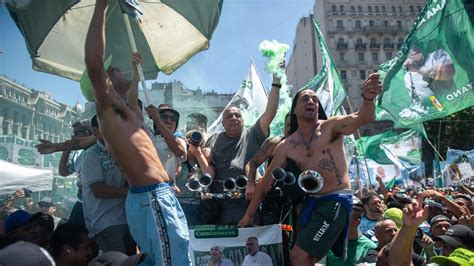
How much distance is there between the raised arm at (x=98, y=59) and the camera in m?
2.56

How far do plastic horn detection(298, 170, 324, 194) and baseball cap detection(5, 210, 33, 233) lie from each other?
6.75 feet

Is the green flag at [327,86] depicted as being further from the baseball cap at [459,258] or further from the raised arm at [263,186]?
the baseball cap at [459,258]

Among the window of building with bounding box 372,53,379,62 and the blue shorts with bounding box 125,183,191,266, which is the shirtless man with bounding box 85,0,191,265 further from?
the window of building with bounding box 372,53,379,62

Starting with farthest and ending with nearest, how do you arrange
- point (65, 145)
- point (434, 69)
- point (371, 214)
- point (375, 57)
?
1. point (375, 57)
2. point (434, 69)
3. point (371, 214)
4. point (65, 145)

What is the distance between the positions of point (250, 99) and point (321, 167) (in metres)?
6.84

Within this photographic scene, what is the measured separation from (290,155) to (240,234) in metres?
0.84

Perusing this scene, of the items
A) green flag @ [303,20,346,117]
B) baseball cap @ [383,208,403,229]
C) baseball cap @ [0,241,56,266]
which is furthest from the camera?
green flag @ [303,20,346,117]

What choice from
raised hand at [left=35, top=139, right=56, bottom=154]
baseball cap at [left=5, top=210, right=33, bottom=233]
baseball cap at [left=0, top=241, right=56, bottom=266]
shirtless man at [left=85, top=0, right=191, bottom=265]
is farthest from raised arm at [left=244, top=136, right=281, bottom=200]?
baseball cap at [left=0, top=241, right=56, bottom=266]

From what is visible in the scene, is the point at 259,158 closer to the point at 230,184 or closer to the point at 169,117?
the point at 230,184

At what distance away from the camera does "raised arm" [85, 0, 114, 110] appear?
256cm

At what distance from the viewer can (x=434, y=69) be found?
8.12 m

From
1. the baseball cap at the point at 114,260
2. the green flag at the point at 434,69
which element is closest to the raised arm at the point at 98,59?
the baseball cap at the point at 114,260

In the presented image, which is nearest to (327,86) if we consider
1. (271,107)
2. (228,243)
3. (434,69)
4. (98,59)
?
(434,69)

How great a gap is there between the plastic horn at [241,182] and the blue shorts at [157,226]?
1.25m
